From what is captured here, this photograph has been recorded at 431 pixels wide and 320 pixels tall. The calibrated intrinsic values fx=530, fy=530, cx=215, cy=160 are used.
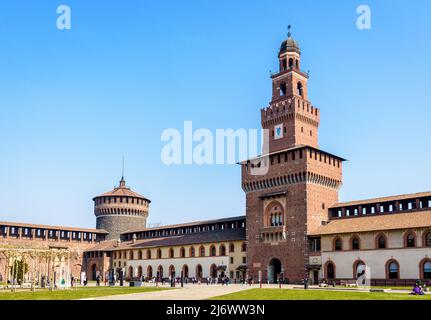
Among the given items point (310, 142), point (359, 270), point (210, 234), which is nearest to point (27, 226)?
point (210, 234)

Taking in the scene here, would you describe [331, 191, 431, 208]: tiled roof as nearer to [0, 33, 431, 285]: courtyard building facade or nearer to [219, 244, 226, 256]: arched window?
[0, 33, 431, 285]: courtyard building facade

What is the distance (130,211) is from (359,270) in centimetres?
5770

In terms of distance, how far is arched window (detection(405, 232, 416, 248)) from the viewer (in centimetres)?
5470

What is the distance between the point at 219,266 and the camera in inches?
3066

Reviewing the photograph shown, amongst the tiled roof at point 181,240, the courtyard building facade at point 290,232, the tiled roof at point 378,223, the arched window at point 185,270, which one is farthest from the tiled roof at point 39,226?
the tiled roof at point 378,223

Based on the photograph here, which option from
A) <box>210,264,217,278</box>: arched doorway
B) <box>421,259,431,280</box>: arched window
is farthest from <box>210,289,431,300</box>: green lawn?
<box>210,264,217,278</box>: arched doorway

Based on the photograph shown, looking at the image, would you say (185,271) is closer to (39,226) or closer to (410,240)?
(39,226)

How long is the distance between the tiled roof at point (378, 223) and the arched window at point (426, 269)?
362 centimetres

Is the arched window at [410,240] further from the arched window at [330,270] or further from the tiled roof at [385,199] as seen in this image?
Answer: the arched window at [330,270]

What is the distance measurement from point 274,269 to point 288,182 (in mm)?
11357

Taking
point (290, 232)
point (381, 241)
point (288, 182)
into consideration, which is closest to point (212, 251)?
point (290, 232)

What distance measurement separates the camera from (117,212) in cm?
10531
